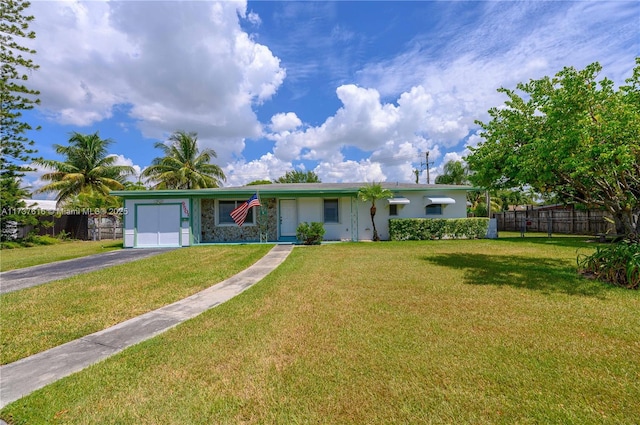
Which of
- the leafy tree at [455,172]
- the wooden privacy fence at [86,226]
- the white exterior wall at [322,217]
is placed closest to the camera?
the white exterior wall at [322,217]

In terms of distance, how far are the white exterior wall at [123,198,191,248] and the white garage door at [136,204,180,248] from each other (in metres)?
0.15

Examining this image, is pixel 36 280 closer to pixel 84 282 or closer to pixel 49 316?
pixel 84 282

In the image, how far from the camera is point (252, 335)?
3900 millimetres

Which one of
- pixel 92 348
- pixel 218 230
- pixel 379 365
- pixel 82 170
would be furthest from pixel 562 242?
pixel 82 170

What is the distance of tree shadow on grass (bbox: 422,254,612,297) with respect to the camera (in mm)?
6023

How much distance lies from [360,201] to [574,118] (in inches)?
386

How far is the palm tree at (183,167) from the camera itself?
81.8 feet

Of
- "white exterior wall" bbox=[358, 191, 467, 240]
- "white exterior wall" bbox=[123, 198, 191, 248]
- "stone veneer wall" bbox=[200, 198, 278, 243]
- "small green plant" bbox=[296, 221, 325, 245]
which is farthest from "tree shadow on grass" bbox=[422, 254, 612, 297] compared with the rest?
"white exterior wall" bbox=[123, 198, 191, 248]

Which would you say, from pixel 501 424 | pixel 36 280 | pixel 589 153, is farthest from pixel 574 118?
pixel 36 280

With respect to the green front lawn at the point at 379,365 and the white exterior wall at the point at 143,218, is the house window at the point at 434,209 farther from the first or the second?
the white exterior wall at the point at 143,218

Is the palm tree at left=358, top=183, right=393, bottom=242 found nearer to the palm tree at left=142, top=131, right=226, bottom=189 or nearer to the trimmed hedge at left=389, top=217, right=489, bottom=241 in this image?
the trimmed hedge at left=389, top=217, right=489, bottom=241

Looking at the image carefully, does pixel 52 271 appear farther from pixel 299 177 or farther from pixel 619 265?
pixel 299 177

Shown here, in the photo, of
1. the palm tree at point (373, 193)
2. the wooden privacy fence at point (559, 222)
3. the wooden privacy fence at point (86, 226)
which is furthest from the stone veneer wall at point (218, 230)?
the wooden privacy fence at point (559, 222)

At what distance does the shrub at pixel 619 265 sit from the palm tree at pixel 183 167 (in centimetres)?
2546
